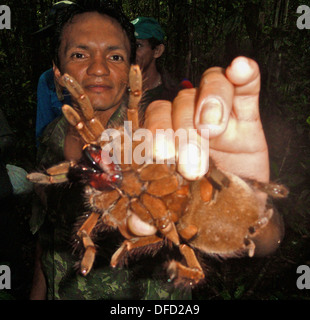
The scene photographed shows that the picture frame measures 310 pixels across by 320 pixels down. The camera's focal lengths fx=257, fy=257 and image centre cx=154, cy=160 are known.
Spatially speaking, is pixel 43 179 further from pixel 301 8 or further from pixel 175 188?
pixel 301 8

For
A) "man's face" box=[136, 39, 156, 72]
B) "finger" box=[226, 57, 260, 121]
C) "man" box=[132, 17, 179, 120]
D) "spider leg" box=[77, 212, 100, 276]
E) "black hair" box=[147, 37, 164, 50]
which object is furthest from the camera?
"black hair" box=[147, 37, 164, 50]

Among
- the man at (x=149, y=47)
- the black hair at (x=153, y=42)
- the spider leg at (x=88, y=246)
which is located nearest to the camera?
the spider leg at (x=88, y=246)

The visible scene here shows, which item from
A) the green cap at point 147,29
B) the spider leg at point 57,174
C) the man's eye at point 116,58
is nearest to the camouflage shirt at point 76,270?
the man's eye at point 116,58

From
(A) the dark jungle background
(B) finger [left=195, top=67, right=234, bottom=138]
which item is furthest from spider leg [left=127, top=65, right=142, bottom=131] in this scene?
(A) the dark jungle background

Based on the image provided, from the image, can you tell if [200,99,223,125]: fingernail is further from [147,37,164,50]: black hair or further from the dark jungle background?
[147,37,164,50]: black hair

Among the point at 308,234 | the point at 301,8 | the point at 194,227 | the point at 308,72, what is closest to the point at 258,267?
the point at 308,234

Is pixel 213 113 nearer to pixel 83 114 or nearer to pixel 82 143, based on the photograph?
pixel 83 114

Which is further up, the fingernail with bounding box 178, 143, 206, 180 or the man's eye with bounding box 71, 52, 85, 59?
the man's eye with bounding box 71, 52, 85, 59

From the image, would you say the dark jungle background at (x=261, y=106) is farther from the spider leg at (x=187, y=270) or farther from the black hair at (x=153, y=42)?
the black hair at (x=153, y=42)
